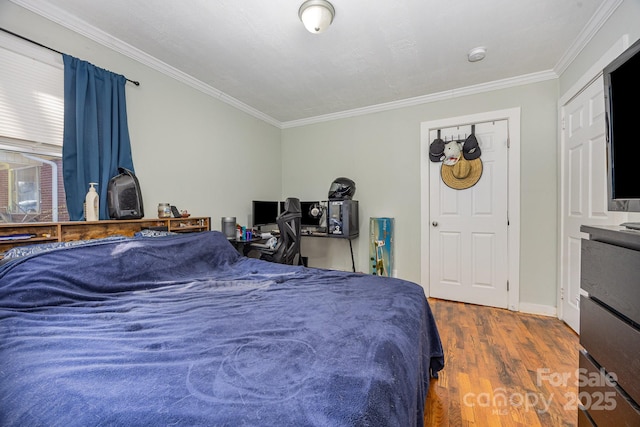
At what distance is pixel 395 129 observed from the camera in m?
3.50

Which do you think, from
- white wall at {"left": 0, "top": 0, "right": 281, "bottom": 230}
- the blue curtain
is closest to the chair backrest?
white wall at {"left": 0, "top": 0, "right": 281, "bottom": 230}

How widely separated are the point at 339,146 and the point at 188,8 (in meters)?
2.44

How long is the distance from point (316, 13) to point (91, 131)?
1927mm

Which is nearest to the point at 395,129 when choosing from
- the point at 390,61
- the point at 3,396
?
the point at 390,61

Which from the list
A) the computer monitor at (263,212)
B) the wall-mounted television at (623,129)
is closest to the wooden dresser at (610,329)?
the wall-mounted television at (623,129)

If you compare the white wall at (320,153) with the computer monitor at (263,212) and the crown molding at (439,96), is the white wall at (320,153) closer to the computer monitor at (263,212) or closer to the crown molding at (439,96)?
the crown molding at (439,96)

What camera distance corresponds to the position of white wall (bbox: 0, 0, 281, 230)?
77.9 inches

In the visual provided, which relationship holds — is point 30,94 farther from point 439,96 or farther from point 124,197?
point 439,96

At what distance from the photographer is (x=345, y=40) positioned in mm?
2191

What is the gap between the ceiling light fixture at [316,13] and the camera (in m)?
1.75

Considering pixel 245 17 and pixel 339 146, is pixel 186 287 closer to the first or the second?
pixel 245 17

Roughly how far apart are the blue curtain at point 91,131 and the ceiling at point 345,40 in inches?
13.9

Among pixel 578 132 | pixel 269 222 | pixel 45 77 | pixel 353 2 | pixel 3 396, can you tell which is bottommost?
pixel 3 396

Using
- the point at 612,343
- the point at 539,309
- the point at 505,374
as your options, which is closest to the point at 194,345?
the point at 612,343
